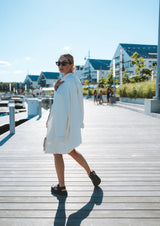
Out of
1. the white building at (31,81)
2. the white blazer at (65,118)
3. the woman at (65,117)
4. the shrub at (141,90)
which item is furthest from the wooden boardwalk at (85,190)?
the white building at (31,81)

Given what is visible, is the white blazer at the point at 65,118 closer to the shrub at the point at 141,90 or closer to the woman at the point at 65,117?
the woman at the point at 65,117

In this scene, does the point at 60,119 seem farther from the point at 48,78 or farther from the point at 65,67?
the point at 48,78

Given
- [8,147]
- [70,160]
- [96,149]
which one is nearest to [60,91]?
[70,160]

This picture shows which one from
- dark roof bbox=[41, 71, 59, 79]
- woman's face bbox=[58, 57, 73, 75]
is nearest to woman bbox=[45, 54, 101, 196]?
woman's face bbox=[58, 57, 73, 75]

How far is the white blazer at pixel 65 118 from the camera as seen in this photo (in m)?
2.31

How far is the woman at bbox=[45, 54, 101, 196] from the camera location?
2.32 meters

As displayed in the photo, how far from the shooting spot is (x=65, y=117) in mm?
2336

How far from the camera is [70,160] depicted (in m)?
4.04

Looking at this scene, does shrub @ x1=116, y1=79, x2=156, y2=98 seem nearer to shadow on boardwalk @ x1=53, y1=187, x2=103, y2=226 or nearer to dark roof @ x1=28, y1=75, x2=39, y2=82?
shadow on boardwalk @ x1=53, y1=187, x2=103, y2=226

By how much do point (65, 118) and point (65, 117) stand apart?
11 millimetres

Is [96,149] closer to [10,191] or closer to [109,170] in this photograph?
[109,170]

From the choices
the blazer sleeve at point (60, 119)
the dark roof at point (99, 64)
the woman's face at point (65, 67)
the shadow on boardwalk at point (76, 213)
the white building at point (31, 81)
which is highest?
the dark roof at point (99, 64)

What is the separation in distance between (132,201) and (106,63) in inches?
3368

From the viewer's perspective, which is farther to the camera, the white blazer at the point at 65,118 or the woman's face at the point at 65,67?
the woman's face at the point at 65,67
